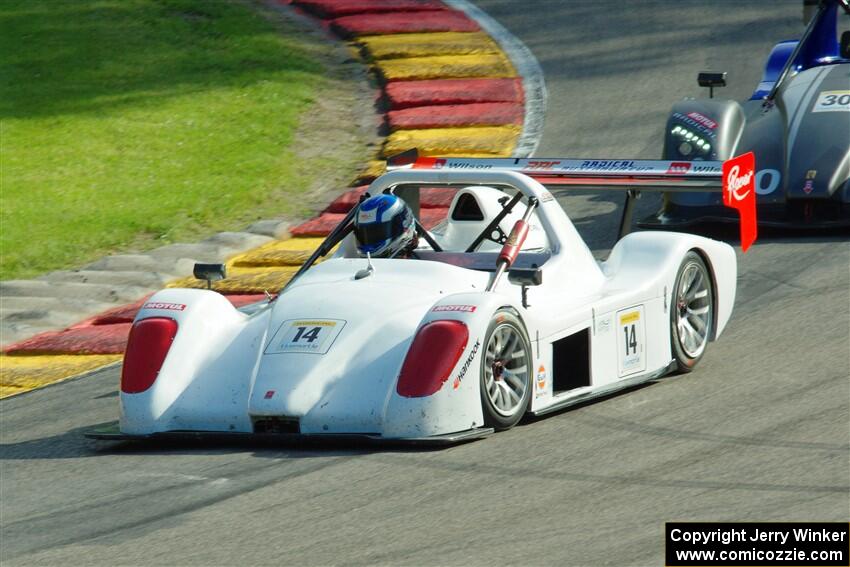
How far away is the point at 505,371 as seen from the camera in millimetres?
7137

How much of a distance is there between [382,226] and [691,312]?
1.83 meters

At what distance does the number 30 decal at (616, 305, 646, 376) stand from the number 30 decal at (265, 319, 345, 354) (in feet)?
4.99

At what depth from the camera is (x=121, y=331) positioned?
34.9 ft

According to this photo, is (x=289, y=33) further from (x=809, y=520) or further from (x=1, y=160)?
(x=809, y=520)

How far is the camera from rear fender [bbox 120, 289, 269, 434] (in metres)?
7.26

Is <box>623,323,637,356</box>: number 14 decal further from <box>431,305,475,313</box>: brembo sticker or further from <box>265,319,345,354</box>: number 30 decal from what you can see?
<box>265,319,345,354</box>: number 30 decal

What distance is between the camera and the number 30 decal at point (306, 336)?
7.13 meters

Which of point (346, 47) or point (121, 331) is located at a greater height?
point (346, 47)

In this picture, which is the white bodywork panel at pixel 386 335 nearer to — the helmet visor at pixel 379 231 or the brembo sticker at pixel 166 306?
the brembo sticker at pixel 166 306

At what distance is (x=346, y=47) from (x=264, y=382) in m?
10.6

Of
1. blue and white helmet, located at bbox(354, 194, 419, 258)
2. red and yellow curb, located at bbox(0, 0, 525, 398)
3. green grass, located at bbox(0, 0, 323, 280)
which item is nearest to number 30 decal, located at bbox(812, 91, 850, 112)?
red and yellow curb, located at bbox(0, 0, 525, 398)

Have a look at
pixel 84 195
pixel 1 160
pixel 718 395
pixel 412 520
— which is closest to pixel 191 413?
pixel 412 520

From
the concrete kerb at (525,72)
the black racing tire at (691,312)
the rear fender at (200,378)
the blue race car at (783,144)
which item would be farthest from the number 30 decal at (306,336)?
the concrete kerb at (525,72)

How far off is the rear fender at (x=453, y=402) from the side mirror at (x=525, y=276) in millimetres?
383
